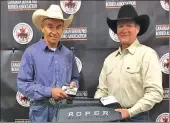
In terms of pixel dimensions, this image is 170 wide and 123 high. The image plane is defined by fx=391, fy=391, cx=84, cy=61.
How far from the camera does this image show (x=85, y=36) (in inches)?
102

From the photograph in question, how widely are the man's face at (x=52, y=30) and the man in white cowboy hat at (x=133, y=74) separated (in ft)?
1.11

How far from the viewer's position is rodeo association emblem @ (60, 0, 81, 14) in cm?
260

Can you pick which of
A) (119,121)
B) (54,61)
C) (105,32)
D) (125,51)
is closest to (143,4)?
(105,32)

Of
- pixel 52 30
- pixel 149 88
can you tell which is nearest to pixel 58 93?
pixel 52 30

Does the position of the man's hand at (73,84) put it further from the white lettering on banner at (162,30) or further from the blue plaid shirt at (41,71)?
the white lettering on banner at (162,30)

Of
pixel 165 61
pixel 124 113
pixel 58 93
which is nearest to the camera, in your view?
pixel 124 113

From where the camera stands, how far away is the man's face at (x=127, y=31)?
7.18ft

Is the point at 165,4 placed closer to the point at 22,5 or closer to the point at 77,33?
the point at 77,33

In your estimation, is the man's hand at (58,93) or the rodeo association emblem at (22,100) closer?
the man's hand at (58,93)

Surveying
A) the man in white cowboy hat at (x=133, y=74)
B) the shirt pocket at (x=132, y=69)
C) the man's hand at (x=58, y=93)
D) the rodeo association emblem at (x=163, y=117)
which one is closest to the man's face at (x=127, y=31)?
the man in white cowboy hat at (x=133, y=74)

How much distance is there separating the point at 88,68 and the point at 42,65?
49 centimetres

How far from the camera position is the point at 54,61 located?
7.26ft

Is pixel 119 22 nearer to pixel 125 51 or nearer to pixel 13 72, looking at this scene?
pixel 125 51

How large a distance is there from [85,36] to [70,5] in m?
0.23
